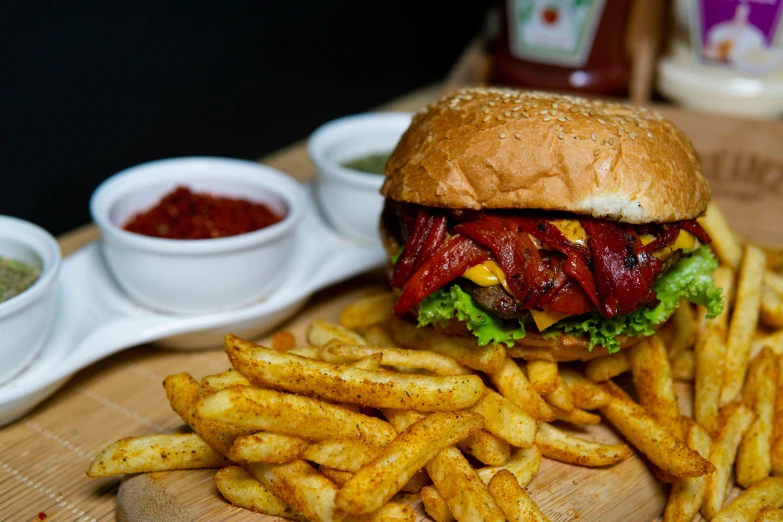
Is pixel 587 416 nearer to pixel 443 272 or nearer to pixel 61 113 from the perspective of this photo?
pixel 443 272

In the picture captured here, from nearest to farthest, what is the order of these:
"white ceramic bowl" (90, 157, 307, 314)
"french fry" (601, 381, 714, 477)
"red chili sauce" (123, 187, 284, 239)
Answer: "french fry" (601, 381, 714, 477) → "white ceramic bowl" (90, 157, 307, 314) → "red chili sauce" (123, 187, 284, 239)

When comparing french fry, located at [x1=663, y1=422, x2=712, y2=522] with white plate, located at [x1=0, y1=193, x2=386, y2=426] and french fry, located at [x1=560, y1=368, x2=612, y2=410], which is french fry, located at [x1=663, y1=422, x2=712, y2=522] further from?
white plate, located at [x1=0, y1=193, x2=386, y2=426]

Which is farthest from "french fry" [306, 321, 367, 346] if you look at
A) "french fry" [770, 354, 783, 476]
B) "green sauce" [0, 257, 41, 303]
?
"french fry" [770, 354, 783, 476]

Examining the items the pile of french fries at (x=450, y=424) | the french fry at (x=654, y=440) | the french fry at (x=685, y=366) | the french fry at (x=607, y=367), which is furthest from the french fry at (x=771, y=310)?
the french fry at (x=654, y=440)

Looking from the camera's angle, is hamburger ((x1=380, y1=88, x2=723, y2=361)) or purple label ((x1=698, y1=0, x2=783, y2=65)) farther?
purple label ((x1=698, y1=0, x2=783, y2=65))

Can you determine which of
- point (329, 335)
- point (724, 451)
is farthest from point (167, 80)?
point (724, 451)

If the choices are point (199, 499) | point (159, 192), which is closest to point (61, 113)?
point (159, 192)

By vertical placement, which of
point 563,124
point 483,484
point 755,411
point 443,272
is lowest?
point 755,411
